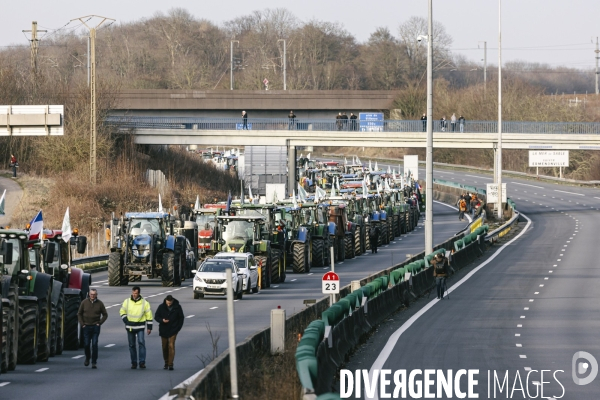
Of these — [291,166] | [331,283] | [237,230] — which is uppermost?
[291,166]

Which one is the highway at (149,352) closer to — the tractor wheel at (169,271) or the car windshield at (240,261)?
the tractor wheel at (169,271)

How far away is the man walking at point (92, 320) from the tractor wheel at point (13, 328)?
3.98ft

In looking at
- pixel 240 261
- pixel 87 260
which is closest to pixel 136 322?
pixel 240 261

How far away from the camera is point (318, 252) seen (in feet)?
161

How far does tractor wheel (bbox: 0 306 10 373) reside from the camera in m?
18.4

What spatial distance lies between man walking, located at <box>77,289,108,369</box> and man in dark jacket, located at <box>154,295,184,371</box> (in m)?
1.01

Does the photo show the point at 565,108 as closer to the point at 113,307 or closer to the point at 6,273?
the point at 113,307

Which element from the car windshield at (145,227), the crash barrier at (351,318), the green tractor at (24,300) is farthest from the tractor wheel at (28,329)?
the car windshield at (145,227)

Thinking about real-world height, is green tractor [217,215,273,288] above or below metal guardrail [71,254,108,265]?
above

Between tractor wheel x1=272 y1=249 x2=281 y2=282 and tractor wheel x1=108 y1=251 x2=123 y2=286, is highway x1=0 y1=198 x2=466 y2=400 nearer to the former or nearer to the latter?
tractor wheel x1=108 y1=251 x2=123 y2=286

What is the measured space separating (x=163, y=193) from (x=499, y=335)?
56847 millimetres

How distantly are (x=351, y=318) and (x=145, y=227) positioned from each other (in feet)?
50.8

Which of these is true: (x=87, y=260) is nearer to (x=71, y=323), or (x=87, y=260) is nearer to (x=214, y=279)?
(x=214, y=279)

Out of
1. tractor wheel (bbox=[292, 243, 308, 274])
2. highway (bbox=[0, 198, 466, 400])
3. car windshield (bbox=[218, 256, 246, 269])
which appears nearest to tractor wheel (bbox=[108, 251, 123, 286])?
highway (bbox=[0, 198, 466, 400])
